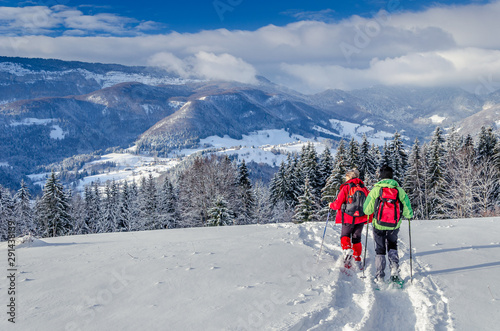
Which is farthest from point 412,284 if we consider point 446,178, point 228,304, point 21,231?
point 21,231

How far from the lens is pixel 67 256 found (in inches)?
306

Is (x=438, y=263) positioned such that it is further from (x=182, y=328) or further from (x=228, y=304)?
(x=182, y=328)

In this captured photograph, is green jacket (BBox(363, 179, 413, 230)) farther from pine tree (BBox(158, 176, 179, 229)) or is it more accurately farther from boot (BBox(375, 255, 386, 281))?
pine tree (BBox(158, 176, 179, 229))

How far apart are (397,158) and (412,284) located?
34.6 m

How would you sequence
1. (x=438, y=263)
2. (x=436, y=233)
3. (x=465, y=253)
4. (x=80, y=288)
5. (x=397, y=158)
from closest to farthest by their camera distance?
1. (x=80, y=288)
2. (x=438, y=263)
3. (x=465, y=253)
4. (x=436, y=233)
5. (x=397, y=158)

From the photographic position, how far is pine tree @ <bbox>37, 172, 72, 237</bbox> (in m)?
34.5

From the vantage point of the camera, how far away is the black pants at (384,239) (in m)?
6.36

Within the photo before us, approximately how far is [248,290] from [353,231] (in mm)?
3381

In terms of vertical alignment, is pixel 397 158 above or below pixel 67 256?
above

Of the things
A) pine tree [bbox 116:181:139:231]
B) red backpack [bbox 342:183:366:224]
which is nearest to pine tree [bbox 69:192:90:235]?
pine tree [bbox 116:181:139:231]

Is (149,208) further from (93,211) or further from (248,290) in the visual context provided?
(248,290)

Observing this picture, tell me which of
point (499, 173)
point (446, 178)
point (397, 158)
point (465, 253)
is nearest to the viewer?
point (465, 253)

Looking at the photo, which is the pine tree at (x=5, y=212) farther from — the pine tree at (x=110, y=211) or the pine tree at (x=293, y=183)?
the pine tree at (x=293, y=183)

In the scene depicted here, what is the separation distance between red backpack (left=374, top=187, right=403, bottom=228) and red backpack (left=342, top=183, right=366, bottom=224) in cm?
76
